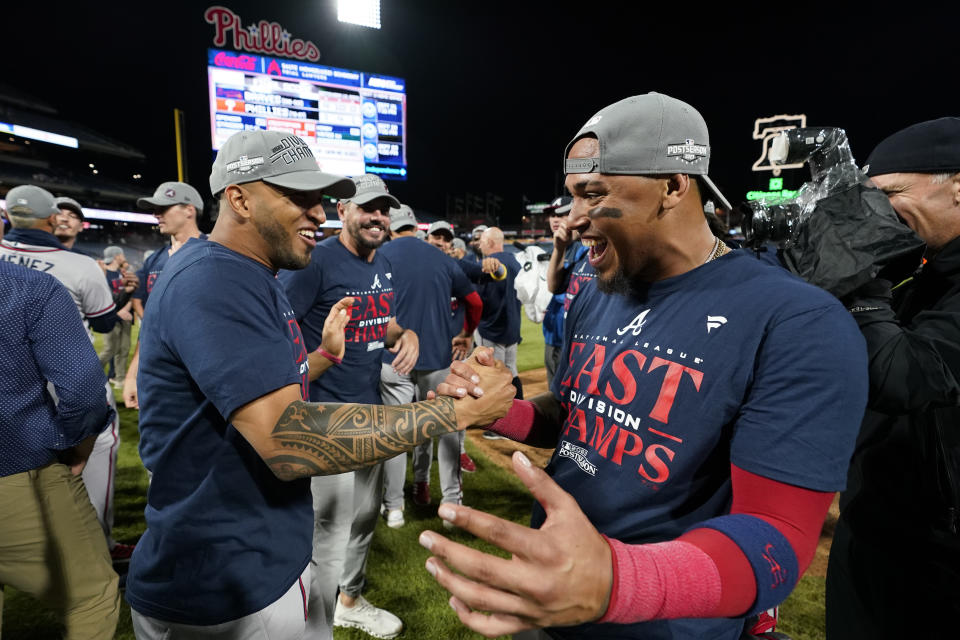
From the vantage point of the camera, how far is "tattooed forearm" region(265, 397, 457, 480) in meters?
1.41

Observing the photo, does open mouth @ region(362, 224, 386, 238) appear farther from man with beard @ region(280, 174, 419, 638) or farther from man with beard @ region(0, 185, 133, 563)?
man with beard @ region(0, 185, 133, 563)

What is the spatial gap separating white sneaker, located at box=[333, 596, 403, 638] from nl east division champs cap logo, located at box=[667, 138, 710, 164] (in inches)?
127

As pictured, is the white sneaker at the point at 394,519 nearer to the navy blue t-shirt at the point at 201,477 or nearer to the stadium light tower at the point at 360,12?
the navy blue t-shirt at the point at 201,477

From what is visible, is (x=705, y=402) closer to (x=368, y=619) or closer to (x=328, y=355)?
(x=328, y=355)

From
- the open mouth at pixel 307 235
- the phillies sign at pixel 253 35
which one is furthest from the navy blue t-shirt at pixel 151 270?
the phillies sign at pixel 253 35

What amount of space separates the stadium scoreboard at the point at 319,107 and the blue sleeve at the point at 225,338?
1492 centimetres

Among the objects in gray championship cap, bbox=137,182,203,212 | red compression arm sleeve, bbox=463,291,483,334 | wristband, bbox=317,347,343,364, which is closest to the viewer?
wristband, bbox=317,347,343,364

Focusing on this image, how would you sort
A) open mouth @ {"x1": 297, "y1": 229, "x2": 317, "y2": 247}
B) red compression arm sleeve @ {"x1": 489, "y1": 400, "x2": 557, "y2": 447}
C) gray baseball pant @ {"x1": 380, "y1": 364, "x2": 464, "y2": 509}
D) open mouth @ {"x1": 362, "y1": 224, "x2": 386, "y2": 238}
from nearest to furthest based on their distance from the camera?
red compression arm sleeve @ {"x1": 489, "y1": 400, "x2": 557, "y2": 447} < open mouth @ {"x1": 297, "y1": 229, "x2": 317, "y2": 247} < open mouth @ {"x1": 362, "y1": 224, "x2": 386, "y2": 238} < gray baseball pant @ {"x1": 380, "y1": 364, "x2": 464, "y2": 509}

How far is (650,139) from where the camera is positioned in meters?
1.35

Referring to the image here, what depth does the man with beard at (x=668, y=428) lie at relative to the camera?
75 cm

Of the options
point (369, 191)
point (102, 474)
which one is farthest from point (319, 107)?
point (102, 474)

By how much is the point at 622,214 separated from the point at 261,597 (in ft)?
6.00

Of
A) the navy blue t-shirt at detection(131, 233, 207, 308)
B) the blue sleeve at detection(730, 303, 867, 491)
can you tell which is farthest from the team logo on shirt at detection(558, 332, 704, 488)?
the navy blue t-shirt at detection(131, 233, 207, 308)

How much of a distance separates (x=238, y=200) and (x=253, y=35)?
802 inches
